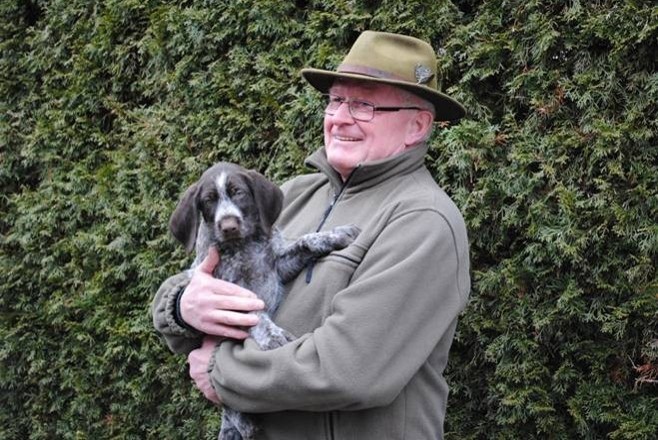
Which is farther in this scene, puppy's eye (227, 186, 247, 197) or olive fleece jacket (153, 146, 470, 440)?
puppy's eye (227, 186, 247, 197)

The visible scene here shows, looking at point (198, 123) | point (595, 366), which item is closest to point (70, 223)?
point (198, 123)

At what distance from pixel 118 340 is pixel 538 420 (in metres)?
2.99

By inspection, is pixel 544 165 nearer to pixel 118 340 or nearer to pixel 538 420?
pixel 538 420

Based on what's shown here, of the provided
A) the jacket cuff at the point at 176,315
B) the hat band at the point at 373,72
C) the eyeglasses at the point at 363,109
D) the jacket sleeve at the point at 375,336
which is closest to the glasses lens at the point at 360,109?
the eyeglasses at the point at 363,109

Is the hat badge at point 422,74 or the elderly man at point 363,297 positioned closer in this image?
the elderly man at point 363,297

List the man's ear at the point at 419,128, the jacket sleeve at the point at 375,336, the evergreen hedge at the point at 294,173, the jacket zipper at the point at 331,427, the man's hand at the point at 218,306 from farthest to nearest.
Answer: the evergreen hedge at the point at 294,173, the man's ear at the point at 419,128, the man's hand at the point at 218,306, the jacket zipper at the point at 331,427, the jacket sleeve at the point at 375,336

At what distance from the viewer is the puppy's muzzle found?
9.63ft

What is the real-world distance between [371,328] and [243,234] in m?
0.69

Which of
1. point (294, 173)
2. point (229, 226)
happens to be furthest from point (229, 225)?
point (294, 173)

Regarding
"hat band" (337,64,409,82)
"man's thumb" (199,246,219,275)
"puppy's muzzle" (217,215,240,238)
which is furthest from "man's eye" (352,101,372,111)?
"man's thumb" (199,246,219,275)

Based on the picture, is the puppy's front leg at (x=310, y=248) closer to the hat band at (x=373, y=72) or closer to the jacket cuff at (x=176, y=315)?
the jacket cuff at (x=176, y=315)

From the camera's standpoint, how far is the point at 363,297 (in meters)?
2.54

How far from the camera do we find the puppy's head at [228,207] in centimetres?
298

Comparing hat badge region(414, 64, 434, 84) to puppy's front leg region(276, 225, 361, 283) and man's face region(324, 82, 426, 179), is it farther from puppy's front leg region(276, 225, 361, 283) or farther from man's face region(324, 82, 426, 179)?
puppy's front leg region(276, 225, 361, 283)
